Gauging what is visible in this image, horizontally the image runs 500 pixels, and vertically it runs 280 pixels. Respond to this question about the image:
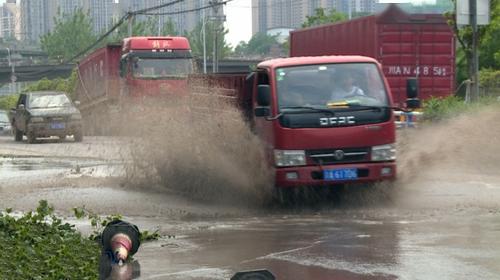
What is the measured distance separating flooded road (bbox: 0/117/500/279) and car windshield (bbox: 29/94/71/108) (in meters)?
13.6

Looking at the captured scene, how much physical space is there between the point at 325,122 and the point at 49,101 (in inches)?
849

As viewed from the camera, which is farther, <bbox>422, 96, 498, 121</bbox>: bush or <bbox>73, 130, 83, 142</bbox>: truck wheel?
<bbox>73, 130, 83, 142</bbox>: truck wheel

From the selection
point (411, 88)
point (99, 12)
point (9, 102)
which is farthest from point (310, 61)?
point (99, 12)

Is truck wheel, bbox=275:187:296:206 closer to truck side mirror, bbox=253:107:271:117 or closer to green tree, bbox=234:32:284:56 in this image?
truck side mirror, bbox=253:107:271:117

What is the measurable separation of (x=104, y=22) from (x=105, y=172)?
93517 millimetres

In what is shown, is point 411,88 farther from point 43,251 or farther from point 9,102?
point 9,102

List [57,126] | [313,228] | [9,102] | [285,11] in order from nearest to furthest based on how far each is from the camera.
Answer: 1. [313,228]
2. [57,126]
3. [285,11]
4. [9,102]

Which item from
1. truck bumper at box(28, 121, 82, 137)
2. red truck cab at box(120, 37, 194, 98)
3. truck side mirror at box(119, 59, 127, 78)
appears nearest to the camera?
truck bumper at box(28, 121, 82, 137)

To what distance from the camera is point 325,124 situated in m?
12.6

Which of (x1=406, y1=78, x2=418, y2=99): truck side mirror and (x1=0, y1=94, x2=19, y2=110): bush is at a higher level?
(x1=406, y1=78, x2=418, y2=99): truck side mirror

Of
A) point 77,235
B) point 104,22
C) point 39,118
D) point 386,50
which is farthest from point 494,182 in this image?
point 104,22

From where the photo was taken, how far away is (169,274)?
834cm

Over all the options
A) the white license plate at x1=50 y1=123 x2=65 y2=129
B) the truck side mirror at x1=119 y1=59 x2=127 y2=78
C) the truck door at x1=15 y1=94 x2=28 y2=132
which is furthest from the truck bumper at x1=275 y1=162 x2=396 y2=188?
the truck side mirror at x1=119 y1=59 x2=127 y2=78

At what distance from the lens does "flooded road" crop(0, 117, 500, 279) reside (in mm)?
8570
